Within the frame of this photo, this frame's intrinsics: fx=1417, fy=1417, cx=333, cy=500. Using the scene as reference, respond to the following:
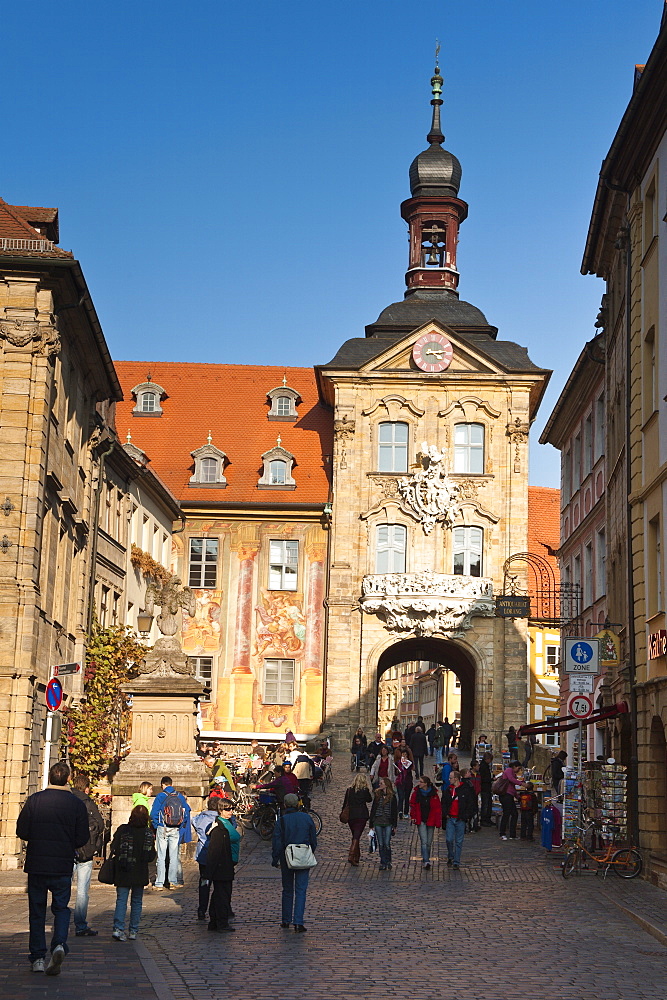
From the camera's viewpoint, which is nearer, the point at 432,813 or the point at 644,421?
the point at 432,813

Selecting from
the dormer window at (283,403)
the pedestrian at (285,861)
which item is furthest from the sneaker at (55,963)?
the dormer window at (283,403)

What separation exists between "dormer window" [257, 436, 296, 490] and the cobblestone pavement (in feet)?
94.1

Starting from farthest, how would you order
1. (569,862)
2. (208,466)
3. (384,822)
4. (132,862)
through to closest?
(208,466), (384,822), (569,862), (132,862)

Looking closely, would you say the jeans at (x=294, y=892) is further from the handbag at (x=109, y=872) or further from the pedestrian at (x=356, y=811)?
the pedestrian at (x=356, y=811)

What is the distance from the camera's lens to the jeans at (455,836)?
74.7 ft

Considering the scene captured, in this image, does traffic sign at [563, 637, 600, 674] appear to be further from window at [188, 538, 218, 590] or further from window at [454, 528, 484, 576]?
window at [188, 538, 218, 590]

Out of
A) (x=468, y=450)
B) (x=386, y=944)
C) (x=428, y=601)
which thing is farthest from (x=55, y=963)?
(x=468, y=450)

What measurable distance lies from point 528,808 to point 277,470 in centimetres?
2505

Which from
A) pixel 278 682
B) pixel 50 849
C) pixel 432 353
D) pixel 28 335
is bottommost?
pixel 50 849

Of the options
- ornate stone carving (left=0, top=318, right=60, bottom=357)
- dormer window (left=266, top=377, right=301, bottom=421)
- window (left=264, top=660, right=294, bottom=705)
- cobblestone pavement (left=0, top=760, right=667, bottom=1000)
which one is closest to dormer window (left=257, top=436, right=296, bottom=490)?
dormer window (left=266, top=377, right=301, bottom=421)

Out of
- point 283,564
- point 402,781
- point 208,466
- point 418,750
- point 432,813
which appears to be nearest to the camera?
point 432,813

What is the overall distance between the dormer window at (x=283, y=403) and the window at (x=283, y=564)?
6.11m

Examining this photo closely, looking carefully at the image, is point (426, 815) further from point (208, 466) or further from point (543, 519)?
point (543, 519)

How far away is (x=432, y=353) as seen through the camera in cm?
4928
